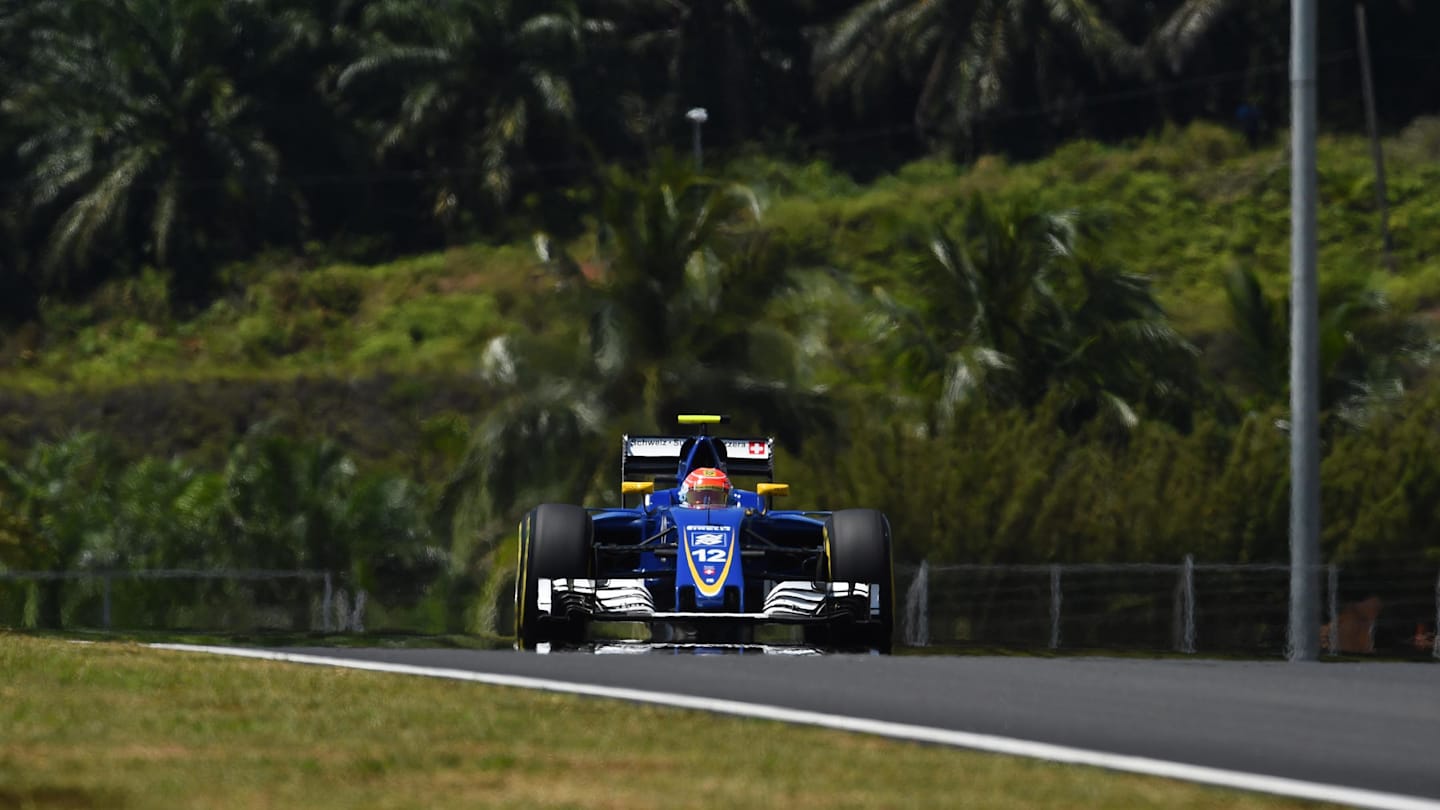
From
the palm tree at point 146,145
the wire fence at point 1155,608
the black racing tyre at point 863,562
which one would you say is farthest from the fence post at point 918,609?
the palm tree at point 146,145

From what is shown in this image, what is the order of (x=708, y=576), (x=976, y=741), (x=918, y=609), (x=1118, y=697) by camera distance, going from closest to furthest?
(x=976, y=741) → (x=1118, y=697) → (x=708, y=576) → (x=918, y=609)

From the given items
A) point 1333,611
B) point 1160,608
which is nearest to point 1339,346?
point 1160,608

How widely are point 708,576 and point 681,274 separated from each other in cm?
2477

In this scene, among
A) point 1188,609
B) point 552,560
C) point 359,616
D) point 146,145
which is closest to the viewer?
point 552,560

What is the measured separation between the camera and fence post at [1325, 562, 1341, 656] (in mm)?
32562

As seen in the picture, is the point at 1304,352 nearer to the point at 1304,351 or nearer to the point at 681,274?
the point at 1304,351

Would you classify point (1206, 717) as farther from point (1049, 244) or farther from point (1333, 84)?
point (1333, 84)

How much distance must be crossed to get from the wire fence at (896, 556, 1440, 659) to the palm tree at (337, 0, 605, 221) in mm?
40127

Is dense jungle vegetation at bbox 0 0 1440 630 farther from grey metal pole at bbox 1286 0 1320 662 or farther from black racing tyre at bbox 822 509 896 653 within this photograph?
black racing tyre at bbox 822 509 896 653

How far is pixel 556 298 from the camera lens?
43.0m

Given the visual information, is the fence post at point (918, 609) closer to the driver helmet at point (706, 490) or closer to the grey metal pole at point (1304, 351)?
the grey metal pole at point (1304, 351)

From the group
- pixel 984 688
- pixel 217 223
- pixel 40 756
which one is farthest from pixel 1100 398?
pixel 217 223

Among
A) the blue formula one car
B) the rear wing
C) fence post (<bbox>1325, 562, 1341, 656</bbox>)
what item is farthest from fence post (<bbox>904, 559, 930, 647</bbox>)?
the blue formula one car

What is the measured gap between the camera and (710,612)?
58.1 ft
